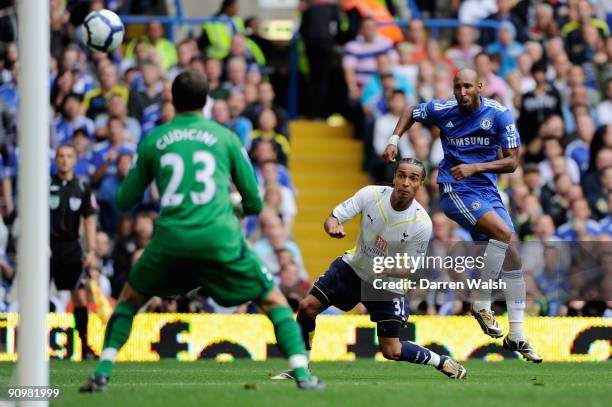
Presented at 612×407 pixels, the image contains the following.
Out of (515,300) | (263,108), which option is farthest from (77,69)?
(515,300)

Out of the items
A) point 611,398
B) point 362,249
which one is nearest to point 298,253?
point 362,249

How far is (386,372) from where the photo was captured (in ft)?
44.7

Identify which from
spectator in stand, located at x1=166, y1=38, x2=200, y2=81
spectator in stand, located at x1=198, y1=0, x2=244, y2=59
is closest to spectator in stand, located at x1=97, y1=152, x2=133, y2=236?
spectator in stand, located at x1=166, y1=38, x2=200, y2=81

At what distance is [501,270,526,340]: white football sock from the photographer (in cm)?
1290

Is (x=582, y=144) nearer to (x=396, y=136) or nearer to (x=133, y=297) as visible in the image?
(x=396, y=136)

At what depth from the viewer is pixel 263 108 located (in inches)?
751

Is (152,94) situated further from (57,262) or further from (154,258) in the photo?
(154,258)

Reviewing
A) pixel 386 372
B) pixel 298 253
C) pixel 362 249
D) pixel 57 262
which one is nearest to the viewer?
pixel 362 249

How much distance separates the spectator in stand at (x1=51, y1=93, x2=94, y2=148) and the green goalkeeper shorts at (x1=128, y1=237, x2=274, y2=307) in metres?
9.21

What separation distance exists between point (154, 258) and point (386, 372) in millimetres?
4588

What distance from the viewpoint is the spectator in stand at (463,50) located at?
21.0 metres

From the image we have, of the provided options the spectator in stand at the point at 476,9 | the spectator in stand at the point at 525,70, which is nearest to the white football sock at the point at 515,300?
the spectator in stand at the point at 525,70

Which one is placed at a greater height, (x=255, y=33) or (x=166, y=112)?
(x=255, y=33)

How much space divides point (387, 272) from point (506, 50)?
380 inches
